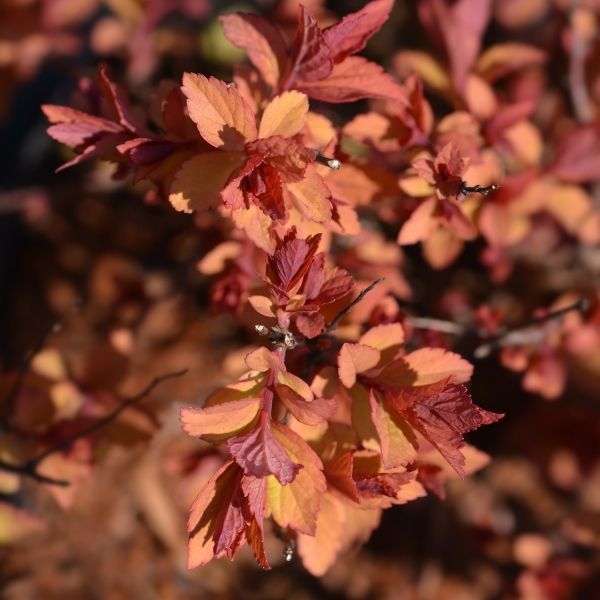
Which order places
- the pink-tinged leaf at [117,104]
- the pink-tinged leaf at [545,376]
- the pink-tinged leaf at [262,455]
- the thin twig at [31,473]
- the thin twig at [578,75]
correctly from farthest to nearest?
the thin twig at [578,75] < the pink-tinged leaf at [545,376] < the thin twig at [31,473] < the pink-tinged leaf at [117,104] < the pink-tinged leaf at [262,455]

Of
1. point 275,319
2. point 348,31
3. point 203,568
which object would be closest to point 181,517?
point 203,568

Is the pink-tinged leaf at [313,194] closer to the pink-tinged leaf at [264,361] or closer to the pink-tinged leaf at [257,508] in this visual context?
the pink-tinged leaf at [264,361]

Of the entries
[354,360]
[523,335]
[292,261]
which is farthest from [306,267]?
[523,335]

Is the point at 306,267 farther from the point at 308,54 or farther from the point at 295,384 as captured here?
the point at 308,54

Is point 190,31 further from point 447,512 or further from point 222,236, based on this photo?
point 447,512

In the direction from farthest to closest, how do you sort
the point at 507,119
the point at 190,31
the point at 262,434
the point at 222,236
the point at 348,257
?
the point at 190,31 < the point at 348,257 < the point at 222,236 < the point at 507,119 < the point at 262,434

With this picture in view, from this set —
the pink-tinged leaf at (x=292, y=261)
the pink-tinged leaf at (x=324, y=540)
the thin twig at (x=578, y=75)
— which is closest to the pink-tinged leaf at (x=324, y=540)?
the pink-tinged leaf at (x=324, y=540)
